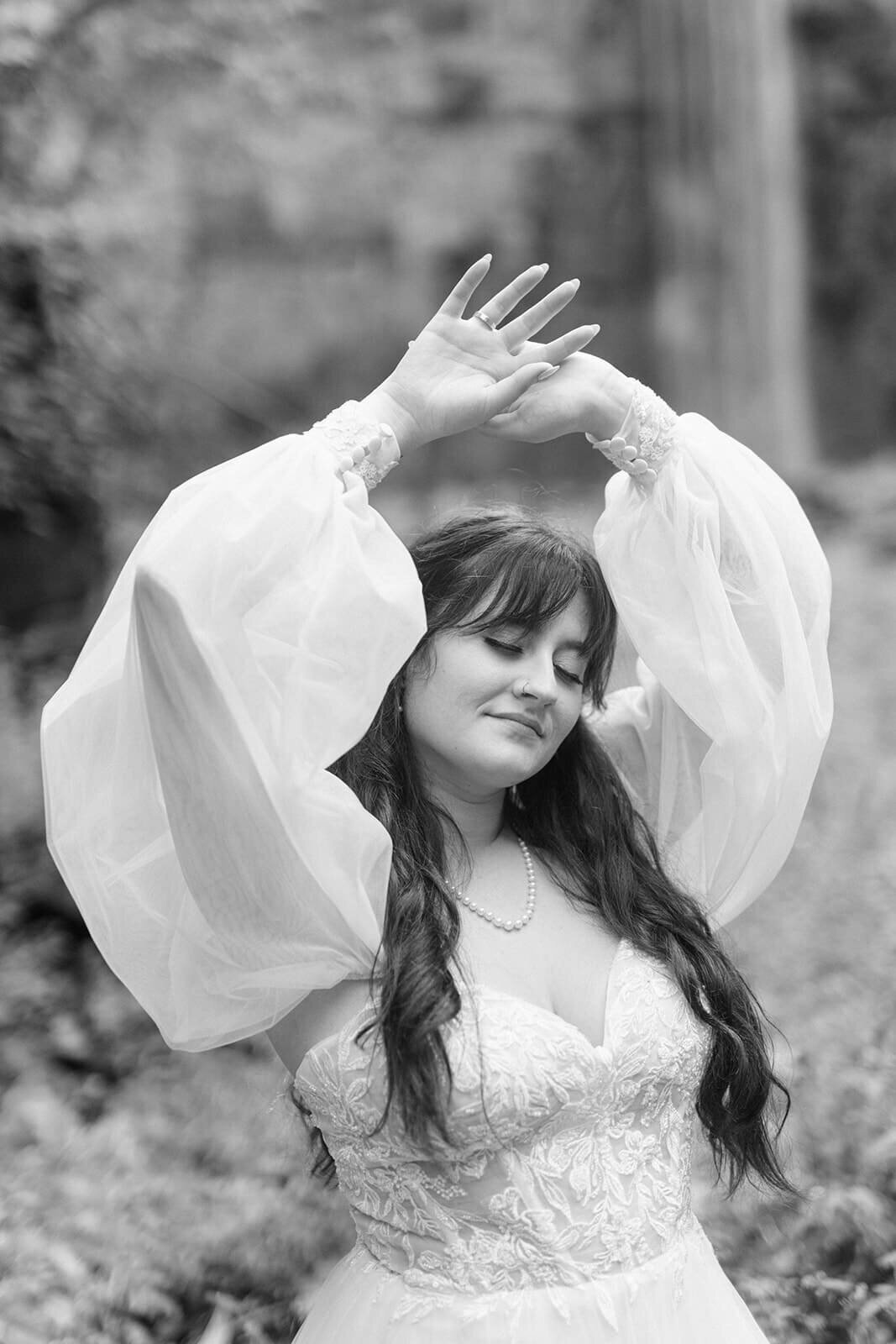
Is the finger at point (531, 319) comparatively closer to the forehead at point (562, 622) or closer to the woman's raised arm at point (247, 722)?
the woman's raised arm at point (247, 722)

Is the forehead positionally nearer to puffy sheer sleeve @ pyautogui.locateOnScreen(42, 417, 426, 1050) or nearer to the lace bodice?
puffy sheer sleeve @ pyautogui.locateOnScreen(42, 417, 426, 1050)

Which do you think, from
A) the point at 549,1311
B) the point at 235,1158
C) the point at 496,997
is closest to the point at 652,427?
the point at 496,997

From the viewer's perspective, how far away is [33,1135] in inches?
135

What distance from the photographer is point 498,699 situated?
5.61ft

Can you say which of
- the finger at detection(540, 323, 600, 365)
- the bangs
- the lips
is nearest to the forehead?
the bangs

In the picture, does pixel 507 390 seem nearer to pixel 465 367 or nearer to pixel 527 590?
pixel 465 367

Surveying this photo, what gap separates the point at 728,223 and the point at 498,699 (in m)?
7.68

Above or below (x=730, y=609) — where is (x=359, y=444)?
above

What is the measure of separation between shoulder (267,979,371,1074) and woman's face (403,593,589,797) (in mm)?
306

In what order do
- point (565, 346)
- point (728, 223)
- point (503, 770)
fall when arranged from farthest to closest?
point (728, 223) < point (565, 346) < point (503, 770)

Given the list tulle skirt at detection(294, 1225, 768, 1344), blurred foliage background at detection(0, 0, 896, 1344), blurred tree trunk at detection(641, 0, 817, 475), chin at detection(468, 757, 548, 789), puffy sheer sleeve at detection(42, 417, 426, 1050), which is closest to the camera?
puffy sheer sleeve at detection(42, 417, 426, 1050)

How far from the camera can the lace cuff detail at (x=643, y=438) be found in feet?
6.18

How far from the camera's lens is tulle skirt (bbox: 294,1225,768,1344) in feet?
5.23

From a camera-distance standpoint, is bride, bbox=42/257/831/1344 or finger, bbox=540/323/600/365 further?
finger, bbox=540/323/600/365
